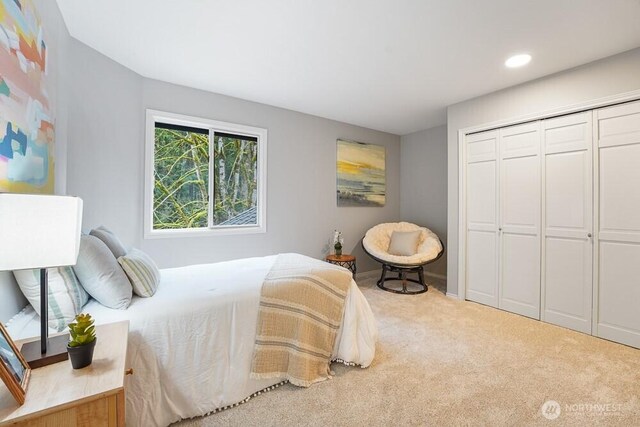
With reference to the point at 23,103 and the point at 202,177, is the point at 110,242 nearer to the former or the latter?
the point at 23,103

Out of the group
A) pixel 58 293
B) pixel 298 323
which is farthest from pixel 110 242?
pixel 298 323

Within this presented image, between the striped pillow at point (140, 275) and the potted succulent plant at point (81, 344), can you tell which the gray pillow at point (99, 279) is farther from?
the potted succulent plant at point (81, 344)

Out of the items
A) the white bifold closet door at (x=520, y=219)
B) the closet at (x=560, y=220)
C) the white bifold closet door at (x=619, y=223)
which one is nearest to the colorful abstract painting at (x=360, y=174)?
the closet at (x=560, y=220)

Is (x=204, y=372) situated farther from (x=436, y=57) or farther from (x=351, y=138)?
(x=351, y=138)

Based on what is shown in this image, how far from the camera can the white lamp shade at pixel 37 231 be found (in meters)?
0.89

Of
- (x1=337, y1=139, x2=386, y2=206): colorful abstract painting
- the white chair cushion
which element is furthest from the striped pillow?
(x1=337, y1=139, x2=386, y2=206): colorful abstract painting

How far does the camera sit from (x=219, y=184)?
3441mm

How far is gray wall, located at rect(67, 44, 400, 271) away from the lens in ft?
7.72

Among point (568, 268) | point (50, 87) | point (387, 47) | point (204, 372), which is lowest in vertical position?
point (204, 372)

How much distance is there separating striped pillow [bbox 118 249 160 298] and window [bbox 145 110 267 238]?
1.32 metres

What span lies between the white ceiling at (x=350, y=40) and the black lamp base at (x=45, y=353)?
1.94 meters

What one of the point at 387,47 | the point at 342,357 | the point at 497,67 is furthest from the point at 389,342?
the point at 497,67

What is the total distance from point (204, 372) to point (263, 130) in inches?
109
